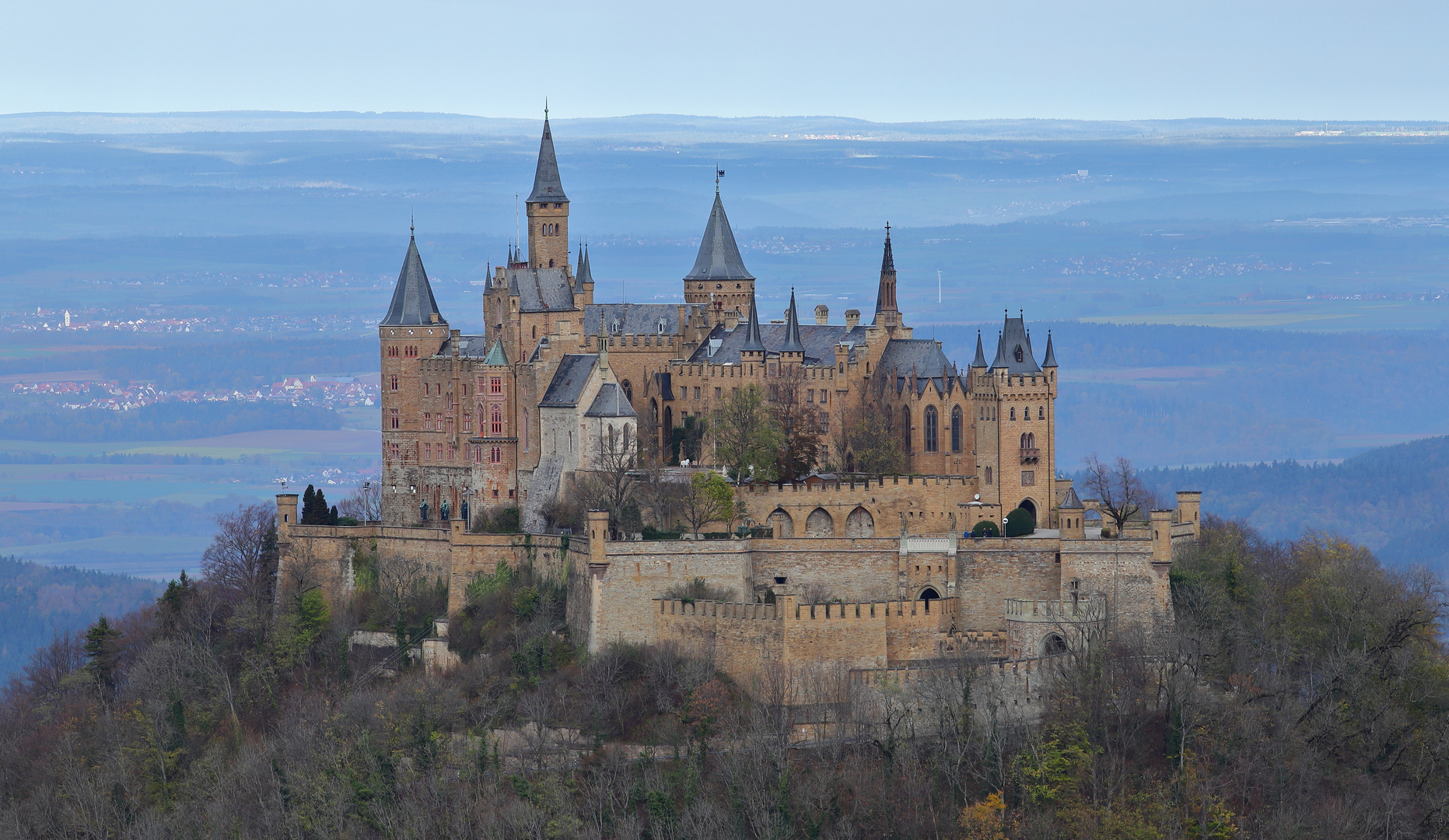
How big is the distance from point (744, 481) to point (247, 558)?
73.4ft

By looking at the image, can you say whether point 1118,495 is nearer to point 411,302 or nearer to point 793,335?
point 793,335

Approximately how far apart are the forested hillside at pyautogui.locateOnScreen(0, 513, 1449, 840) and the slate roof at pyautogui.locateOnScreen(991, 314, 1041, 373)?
10.7m

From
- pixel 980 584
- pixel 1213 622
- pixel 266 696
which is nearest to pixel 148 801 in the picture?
pixel 266 696

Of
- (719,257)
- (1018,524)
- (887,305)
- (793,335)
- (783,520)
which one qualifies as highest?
(719,257)

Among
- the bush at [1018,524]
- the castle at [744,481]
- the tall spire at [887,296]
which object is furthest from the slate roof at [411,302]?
the bush at [1018,524]

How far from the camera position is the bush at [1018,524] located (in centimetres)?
8300

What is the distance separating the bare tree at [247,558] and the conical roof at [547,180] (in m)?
17.8

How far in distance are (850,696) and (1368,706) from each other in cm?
1673

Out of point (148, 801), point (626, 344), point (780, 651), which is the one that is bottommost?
point (148, 801)

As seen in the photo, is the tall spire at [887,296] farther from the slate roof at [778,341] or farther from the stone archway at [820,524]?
the stone archway at [820,524]

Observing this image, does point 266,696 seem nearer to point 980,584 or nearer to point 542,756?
point 542,756

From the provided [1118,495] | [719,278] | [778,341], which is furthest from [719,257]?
[1118,495]

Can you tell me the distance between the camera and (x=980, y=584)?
79.4 m

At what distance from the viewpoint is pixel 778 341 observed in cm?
9631
